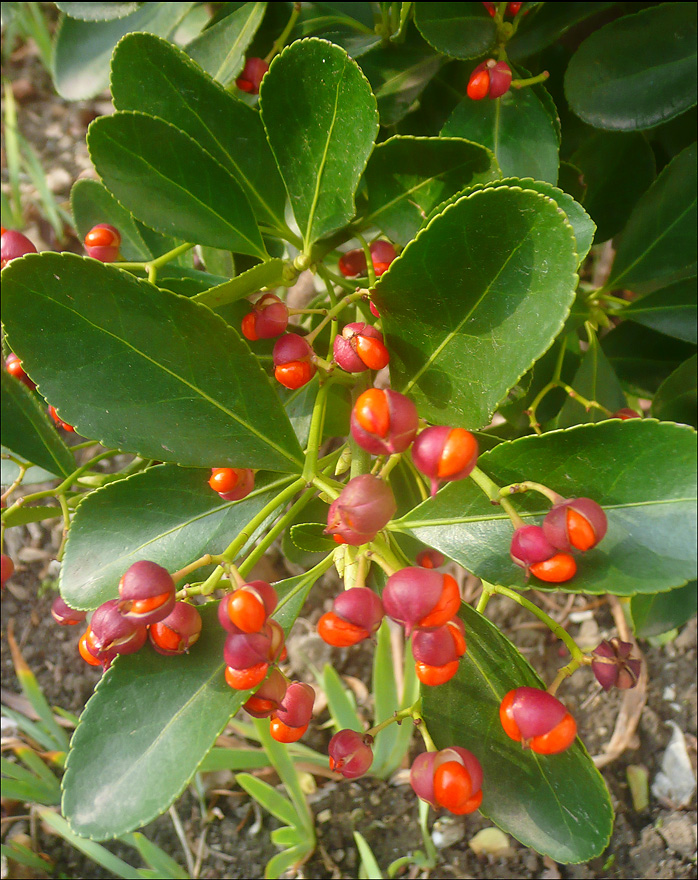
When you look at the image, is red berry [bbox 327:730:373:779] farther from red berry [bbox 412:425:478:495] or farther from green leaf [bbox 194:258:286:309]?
green leaf [bbox 194:258:286:309]

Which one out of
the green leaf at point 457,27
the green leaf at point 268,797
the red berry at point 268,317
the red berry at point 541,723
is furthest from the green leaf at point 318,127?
the green leaf at point 268,797

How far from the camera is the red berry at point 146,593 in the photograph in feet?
1.92

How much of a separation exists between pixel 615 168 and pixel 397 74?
389 millimetres

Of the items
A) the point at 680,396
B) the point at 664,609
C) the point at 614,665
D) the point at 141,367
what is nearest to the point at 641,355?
the point at 680,396

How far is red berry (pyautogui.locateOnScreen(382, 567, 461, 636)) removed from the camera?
56 cm


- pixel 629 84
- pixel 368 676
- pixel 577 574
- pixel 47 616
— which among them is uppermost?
pixel 629 84

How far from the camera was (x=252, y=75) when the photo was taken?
3.34ft

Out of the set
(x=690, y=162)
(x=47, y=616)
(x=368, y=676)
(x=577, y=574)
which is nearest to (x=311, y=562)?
(x=577, y=574)

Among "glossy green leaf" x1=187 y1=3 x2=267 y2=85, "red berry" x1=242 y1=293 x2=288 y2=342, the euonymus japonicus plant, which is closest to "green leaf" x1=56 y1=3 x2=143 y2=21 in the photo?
"glossy green leaf" x1=187 y1=3 x2=267 y2=85

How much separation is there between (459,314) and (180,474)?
365 millimetres

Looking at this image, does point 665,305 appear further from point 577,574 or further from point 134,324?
point 134,324

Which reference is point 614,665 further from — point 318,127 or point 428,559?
point 318,127

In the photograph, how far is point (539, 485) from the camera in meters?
0.60

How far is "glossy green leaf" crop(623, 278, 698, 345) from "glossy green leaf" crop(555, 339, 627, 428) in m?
0.11
